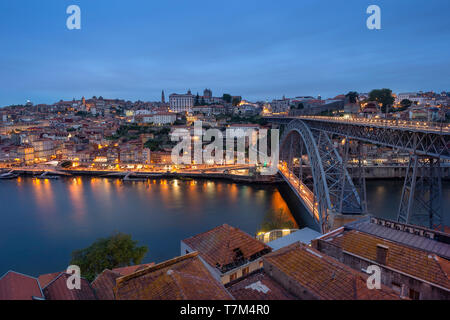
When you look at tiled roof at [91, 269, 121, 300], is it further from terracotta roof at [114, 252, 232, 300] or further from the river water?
the river water

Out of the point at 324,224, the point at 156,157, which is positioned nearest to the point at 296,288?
the point at 324,224

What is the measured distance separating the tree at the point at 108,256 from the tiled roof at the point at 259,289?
3692 millimetres

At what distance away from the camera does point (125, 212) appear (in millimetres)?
12172

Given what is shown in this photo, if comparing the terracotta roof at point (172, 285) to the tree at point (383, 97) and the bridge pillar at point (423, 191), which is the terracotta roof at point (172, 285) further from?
the tree at point (383, 97)

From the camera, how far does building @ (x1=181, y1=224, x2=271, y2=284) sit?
4.02 m

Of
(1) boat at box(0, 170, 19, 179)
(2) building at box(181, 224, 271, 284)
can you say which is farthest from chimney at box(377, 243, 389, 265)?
(1) boat at box(0, 170, 19, 179)

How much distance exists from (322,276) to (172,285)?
1492 mm

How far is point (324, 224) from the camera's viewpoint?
6848mm

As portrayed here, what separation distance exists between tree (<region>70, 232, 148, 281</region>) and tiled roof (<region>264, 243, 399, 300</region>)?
398cm

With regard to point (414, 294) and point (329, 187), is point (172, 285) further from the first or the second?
point (329, 187)

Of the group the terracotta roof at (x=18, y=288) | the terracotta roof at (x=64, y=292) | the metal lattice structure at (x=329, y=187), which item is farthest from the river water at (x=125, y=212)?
the terracotta roof at (x=18, y=288)

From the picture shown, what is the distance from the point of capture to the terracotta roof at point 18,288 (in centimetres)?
321

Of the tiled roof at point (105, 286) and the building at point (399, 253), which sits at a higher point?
the building at point (399, 253)

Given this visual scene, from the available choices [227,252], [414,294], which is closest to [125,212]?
[227,252]
